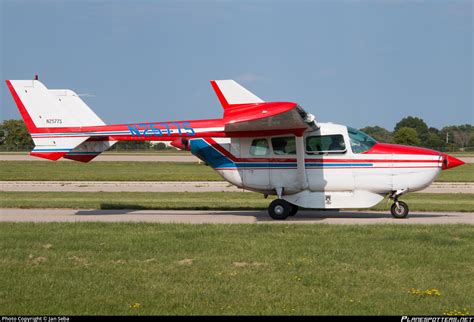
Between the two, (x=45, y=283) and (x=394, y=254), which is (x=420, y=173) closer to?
(x=394, y=254)

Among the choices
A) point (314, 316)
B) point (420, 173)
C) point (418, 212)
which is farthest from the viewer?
point (418, 212)

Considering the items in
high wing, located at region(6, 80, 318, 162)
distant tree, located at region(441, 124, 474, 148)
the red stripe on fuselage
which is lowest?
distant tree, located at region(441, 124, 474, 148)

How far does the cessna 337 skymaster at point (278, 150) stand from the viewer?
1617cm

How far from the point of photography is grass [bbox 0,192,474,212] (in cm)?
1952

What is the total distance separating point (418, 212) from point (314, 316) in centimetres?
1199

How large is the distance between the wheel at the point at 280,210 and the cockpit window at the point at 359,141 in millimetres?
2180

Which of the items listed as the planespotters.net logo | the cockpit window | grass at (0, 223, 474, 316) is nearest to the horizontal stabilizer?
the cockpit window

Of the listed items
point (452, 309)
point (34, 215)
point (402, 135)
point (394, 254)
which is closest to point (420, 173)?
point (394, 254)

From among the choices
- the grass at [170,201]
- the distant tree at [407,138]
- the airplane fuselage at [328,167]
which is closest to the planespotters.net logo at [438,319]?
the airplane fuselage at [328,167]

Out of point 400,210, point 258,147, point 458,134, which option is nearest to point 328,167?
point 258,147

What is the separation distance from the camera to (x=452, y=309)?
763 centimetres

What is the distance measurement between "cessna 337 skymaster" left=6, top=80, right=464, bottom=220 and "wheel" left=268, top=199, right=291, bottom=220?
0.08ft

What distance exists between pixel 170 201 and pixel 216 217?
496 centimetres

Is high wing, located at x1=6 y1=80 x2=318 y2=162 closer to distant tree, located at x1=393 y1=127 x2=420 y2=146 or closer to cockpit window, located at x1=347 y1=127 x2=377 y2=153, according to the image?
cockpit window, located at x1=347 y1=127 x2=377 y2=153
